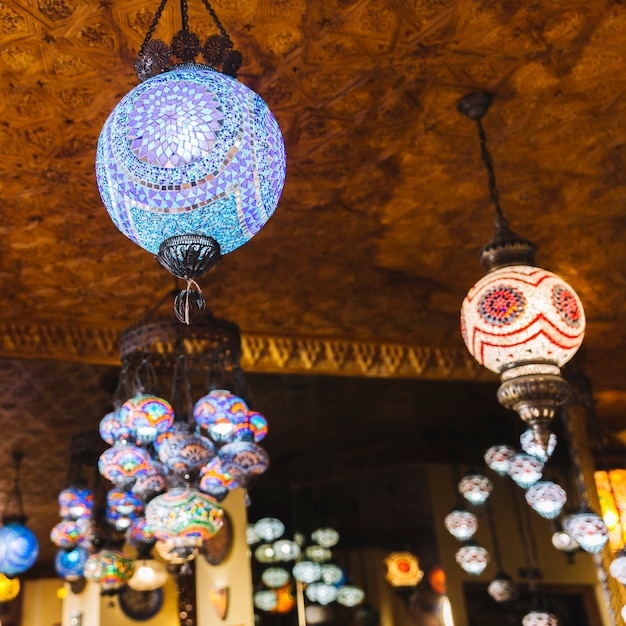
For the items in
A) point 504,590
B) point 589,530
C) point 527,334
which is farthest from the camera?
point 504,590

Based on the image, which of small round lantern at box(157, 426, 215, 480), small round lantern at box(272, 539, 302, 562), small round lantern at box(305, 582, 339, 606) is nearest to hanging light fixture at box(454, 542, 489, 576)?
small round lantern at box(272, 539, 302, 562)

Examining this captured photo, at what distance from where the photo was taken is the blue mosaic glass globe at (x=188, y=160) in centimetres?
174

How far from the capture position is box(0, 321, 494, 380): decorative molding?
→ 533 centimetres

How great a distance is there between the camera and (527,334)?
2.87 m

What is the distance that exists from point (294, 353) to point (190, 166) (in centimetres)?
429

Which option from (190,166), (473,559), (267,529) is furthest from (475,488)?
(190,166)

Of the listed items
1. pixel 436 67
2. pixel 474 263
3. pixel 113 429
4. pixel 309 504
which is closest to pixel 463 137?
pixel 436 67

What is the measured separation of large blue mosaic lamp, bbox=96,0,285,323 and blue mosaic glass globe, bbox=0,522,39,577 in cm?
585

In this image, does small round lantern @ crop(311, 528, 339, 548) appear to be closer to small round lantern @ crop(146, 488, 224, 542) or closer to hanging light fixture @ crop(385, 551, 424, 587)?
hanging light fixture @ crop(385, 551, 424, 587)

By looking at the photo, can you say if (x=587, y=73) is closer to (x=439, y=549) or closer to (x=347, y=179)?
(x=347, y=179)

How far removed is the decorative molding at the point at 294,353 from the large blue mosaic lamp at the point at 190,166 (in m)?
3.26

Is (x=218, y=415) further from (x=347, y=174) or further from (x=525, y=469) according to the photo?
(x=525, y=469)

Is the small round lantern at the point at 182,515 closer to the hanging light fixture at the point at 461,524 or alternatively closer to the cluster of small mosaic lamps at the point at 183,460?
the cluster of small mosaic lamps at the point at 183,460

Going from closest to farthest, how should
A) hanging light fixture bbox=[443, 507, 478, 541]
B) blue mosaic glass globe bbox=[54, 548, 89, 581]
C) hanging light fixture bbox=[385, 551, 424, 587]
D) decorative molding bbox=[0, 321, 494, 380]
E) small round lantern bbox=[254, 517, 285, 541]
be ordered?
decorative molding bbox=[0, 321, 494, 380]
blue mosaic glass globe bbox=[54, 548, 89, 581]
hanging light fixture bbox=[443, 507, 478, 541]
small round lantern bbox=[254, 517, 285, 541]
hanging light fixture bbox=[385, 551, 424, 587]
